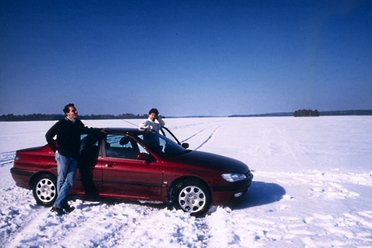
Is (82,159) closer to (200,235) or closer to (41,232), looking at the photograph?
(41,232)

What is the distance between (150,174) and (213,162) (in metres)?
1.14

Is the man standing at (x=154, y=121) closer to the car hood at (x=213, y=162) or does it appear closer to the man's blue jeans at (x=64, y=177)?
the car hood at (x=213, y=162)

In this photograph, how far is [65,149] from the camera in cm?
523

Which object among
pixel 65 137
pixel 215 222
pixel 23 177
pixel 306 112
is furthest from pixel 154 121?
pixel 306 112

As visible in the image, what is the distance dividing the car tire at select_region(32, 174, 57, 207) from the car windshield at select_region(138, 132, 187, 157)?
1795mm

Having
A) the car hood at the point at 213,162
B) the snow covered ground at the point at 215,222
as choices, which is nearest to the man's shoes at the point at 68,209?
the snow covered ground at the point at 215,222

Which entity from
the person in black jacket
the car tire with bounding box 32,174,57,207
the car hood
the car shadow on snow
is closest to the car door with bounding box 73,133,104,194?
the person in black jacket

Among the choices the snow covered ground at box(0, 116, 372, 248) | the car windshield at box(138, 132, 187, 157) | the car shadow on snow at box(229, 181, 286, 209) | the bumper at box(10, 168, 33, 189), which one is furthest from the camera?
the car shadow on snow at box(229, 181, 286, 209)

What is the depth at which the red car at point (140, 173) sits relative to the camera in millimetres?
5340

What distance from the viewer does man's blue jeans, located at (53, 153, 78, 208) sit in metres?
5.26

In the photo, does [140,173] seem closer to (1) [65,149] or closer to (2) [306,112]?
(1) [65,149]

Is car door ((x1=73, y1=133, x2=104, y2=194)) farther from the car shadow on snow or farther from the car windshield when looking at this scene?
the car shadow on snow

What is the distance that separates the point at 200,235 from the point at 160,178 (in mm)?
1303

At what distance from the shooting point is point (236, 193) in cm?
543
